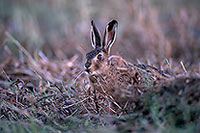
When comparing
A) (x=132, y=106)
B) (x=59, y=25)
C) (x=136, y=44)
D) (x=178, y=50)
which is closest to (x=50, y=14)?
(x=59, y=25)

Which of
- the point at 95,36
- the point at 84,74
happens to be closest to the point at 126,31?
the point at 84,74

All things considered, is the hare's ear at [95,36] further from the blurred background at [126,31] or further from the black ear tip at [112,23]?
the blurred background at [126,31]

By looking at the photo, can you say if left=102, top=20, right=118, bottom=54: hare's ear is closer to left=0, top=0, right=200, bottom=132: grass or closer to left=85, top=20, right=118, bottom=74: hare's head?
left=85, top=20, right=118, bottom=74: hare's head

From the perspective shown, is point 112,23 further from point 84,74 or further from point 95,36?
point 84,74

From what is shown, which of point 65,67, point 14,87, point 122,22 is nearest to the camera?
point 14,87

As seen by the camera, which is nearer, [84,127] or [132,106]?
[84,127]

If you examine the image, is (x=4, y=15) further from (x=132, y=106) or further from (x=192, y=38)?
(x=132, y=106)
